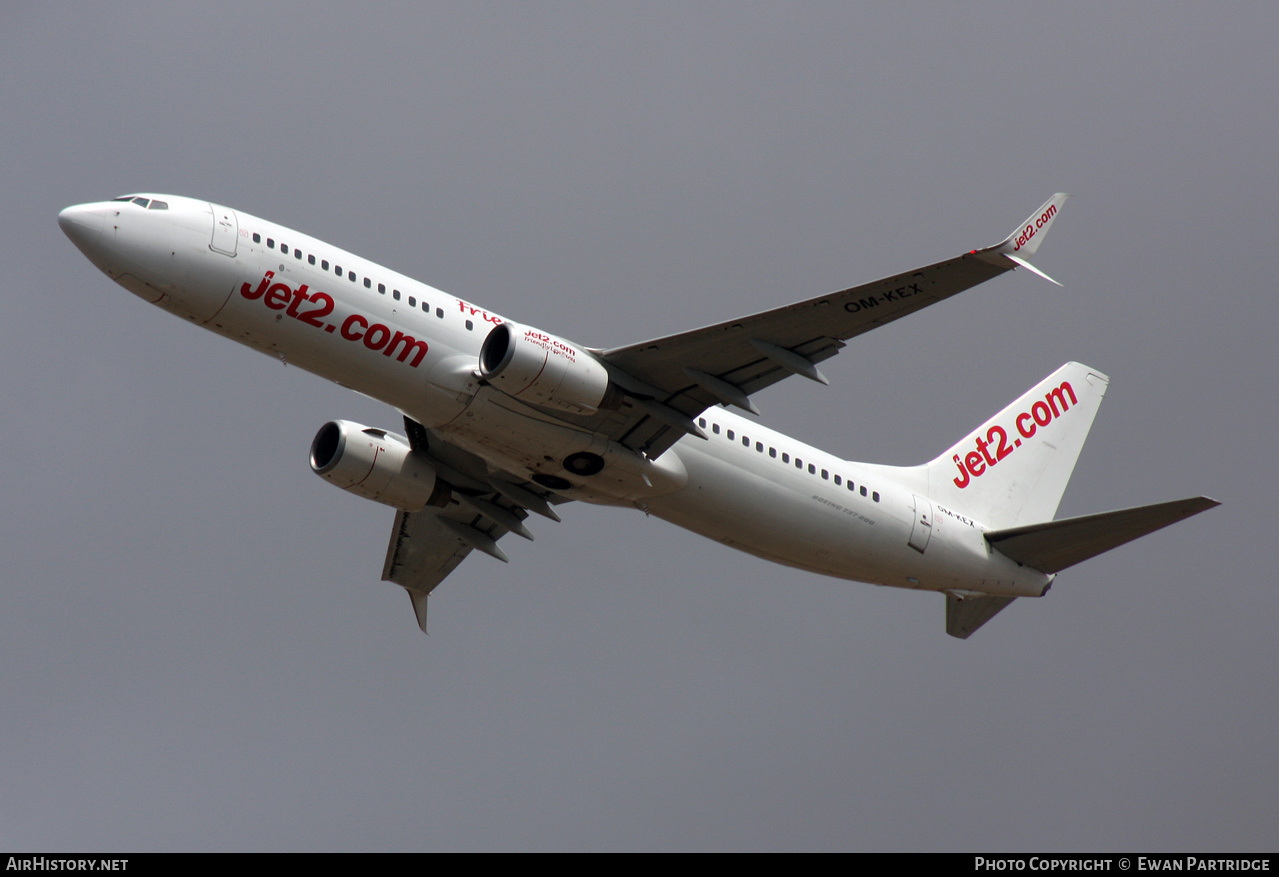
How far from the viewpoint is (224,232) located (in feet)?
99.3

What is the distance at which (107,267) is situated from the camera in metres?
29.9

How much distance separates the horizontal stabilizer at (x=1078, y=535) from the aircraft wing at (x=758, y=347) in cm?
883

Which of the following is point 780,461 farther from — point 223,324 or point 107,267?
point 107,267

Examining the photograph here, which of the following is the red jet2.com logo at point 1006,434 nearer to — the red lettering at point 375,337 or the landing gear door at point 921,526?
the landing gear door at point 921,526

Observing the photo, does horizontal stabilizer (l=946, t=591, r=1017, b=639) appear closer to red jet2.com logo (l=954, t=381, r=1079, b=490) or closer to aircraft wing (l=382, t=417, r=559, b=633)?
red jet2.com logo (l=954, t=381, r=1079, b=490)

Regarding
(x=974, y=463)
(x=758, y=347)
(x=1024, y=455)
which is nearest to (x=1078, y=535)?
(x=974, y=463)

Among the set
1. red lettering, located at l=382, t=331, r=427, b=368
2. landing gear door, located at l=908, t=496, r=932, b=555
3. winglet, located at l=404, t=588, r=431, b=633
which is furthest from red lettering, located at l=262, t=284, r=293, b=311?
landing gear door, located at l=908, t=496, r=932, b=555

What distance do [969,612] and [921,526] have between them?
437 cm

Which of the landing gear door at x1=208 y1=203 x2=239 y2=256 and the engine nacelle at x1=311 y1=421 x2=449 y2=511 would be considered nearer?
the landing gear door at x1=208 y1=203 x2=239 y2=256

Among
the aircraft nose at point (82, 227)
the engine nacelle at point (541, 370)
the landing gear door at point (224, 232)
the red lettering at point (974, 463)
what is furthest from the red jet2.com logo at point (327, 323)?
the red lettering at point (974, 463)

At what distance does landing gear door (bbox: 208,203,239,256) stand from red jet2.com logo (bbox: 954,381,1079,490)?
2093 centimetres

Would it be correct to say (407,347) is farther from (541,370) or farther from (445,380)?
(541,370)

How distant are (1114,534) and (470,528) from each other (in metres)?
17.8

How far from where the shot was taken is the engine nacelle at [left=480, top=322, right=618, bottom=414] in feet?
98.3
